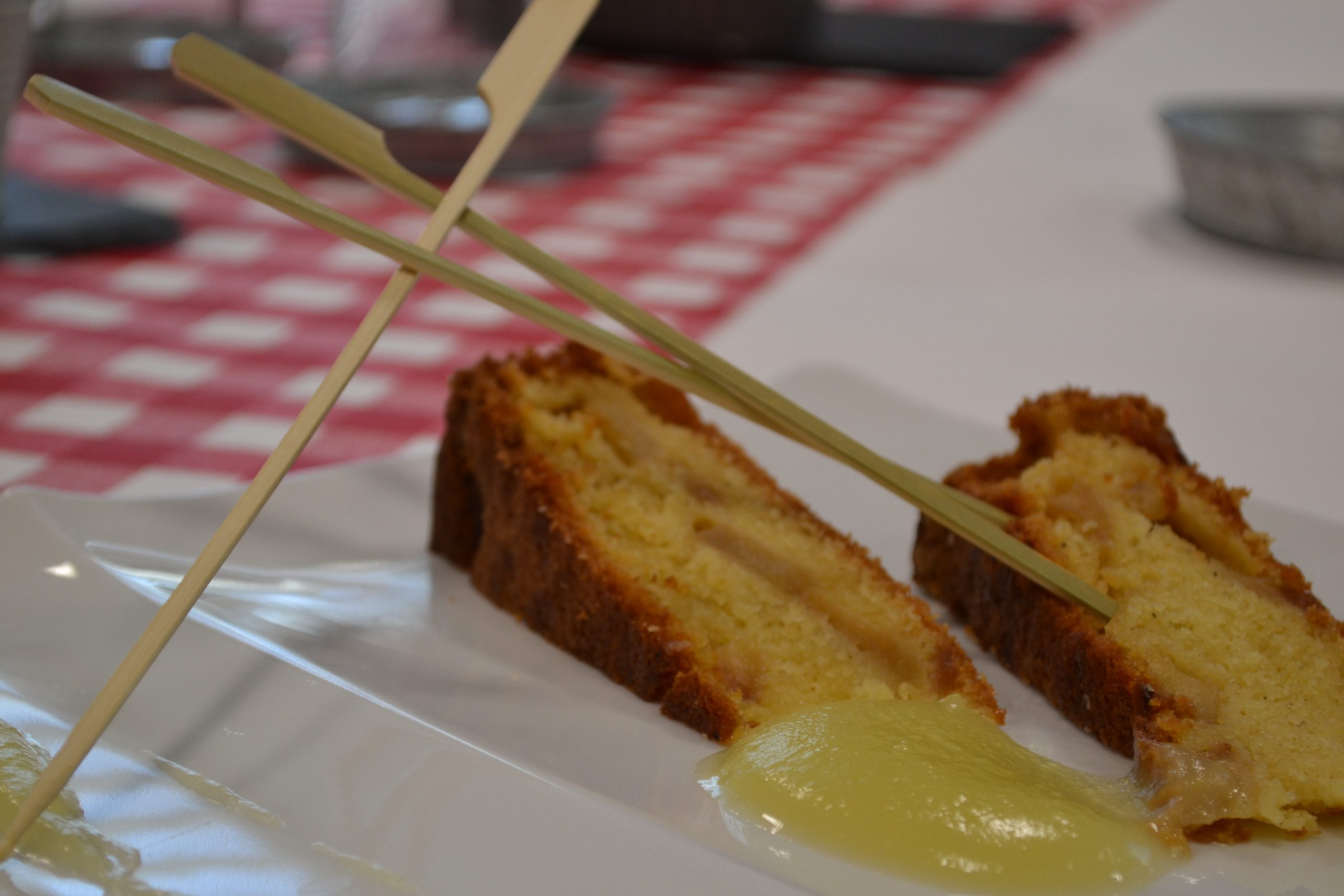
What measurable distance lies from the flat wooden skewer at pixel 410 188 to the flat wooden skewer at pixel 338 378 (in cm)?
6

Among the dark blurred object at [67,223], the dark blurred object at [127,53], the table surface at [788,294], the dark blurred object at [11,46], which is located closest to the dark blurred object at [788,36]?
the table surface at [788,294]

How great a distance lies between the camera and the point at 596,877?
1127 millimetres

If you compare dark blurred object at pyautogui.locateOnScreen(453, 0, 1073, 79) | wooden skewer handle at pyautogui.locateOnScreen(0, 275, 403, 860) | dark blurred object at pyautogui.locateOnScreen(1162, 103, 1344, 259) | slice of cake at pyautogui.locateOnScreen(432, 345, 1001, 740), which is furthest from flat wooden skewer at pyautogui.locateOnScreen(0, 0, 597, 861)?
dark blurred object at pyautogui.locateOnScreen(453, 0, 1073, 79)

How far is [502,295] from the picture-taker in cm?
142

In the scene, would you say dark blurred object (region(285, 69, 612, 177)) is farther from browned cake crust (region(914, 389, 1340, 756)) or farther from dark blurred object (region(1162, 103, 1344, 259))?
browned cake crust (region(914, 389, 1340, 756))

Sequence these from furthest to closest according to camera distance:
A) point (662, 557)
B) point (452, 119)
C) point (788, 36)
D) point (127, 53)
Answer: point (788, 36), point (127, 53), point (452, 119), point (662, 557)

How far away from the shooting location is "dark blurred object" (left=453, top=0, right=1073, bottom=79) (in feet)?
17.1

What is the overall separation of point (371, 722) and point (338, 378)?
35 cm

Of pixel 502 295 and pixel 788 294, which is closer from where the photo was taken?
pixel 502 295

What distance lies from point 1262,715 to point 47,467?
176 centimetres

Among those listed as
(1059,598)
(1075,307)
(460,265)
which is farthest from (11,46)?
(1075,307)

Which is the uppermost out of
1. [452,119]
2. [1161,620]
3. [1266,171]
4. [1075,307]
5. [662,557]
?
[1266,171]

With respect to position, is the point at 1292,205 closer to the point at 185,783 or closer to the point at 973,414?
the point at 973,414

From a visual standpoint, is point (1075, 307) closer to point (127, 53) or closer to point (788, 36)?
point (788, 36)
